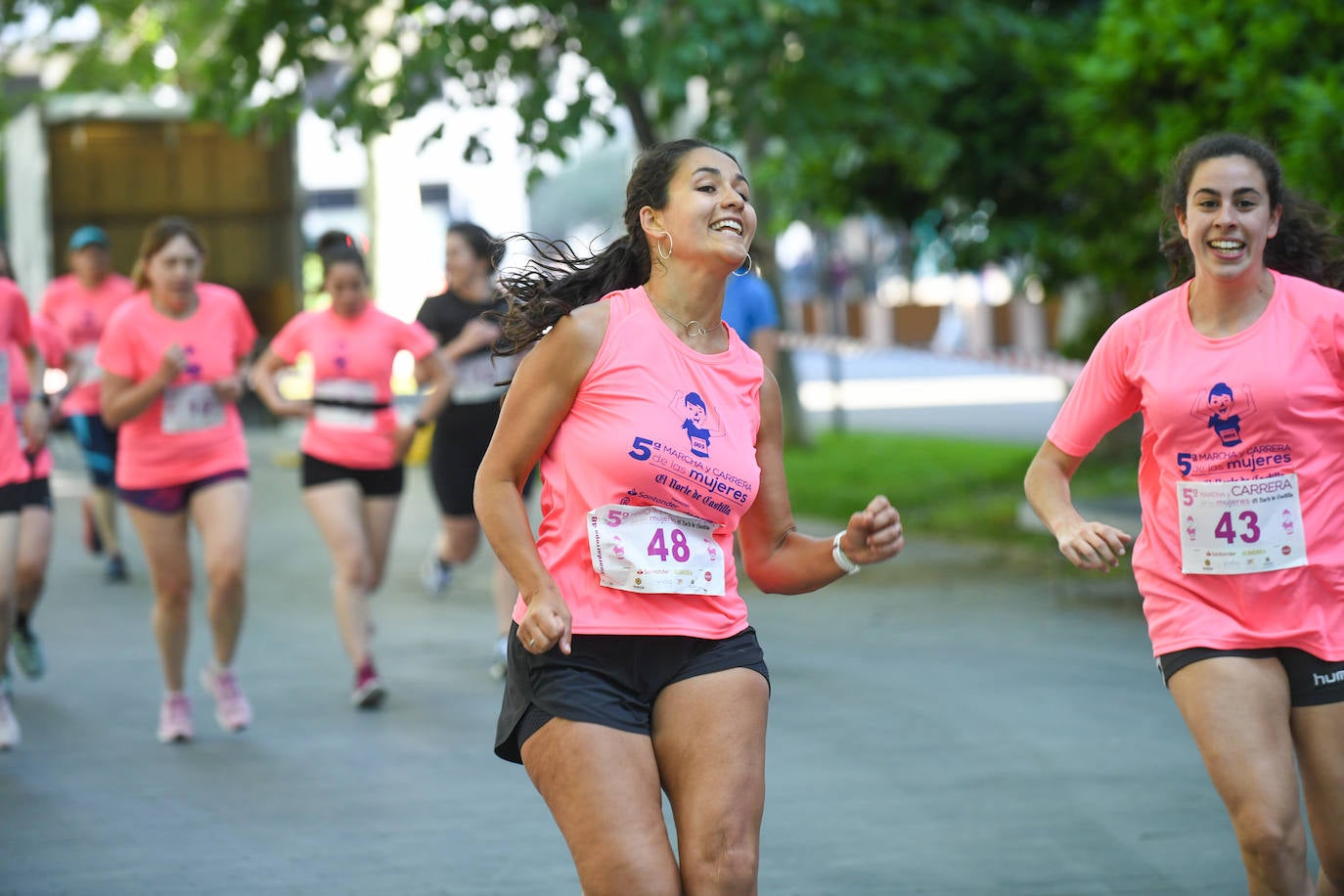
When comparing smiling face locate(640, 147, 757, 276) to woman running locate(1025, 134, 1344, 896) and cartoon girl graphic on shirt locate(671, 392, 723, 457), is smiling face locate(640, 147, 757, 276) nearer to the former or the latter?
cartoon girl graphic on shirt locate(671, 392, 723, 457)

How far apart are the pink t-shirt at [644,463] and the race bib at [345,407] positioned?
4.19m

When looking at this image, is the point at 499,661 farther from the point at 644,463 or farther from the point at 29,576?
the point at 644,463

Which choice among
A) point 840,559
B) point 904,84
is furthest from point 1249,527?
point 904,84

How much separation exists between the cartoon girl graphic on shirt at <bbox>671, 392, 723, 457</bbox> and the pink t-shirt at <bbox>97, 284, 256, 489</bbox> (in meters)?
3.80

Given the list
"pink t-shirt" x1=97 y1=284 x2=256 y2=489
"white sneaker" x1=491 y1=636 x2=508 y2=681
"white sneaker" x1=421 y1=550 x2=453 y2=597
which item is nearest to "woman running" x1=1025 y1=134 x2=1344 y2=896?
"pink t-shirt" x1=97 y1=284 x2=256 y2=489

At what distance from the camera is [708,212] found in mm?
3729

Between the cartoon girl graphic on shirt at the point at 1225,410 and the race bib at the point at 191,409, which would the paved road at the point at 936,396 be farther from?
the cartoon girl graphic on shirt at the point at 1225,410

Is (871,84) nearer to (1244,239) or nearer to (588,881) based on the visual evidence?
(1244,239)

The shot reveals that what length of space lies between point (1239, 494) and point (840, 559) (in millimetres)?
962

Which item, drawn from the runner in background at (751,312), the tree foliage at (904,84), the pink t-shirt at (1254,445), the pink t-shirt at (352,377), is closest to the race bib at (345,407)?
the pink t-shirt at (352,377)

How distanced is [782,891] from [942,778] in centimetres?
140

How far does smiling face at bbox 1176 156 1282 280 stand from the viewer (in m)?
4.13

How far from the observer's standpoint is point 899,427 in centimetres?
2100

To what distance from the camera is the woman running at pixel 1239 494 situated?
3.95 meters
